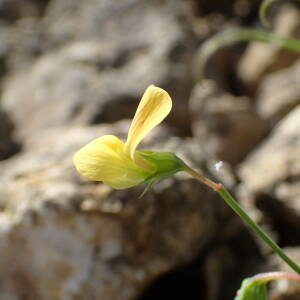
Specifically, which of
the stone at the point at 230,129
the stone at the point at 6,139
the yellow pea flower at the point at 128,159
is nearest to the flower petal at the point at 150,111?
the yellow pea flower at the point at 128,159

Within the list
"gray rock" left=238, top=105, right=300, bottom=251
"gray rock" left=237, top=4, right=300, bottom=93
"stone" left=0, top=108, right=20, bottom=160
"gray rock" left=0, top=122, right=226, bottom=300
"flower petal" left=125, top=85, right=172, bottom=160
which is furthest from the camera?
"gray rock" left=237, top=4, right=300, bottom=93

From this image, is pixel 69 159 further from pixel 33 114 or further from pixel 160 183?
pixel 33 114

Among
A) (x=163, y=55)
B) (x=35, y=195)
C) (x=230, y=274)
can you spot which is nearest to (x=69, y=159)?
(x=35, y=195)

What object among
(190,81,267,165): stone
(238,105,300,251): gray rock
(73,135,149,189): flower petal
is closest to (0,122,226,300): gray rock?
(238,105,300,251): gray rock

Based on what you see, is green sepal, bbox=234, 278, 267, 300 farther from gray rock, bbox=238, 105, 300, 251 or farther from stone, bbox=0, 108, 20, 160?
stone, bbox=0, 108, 20, 160

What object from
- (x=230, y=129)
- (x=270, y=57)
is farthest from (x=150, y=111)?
(x=270, y=57)

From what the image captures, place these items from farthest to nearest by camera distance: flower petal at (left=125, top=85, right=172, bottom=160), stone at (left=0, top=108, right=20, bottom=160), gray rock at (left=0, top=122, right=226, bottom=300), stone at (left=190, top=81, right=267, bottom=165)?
stone at (left=190, top=81, right=267, bottom=165) < stone at (left=0, top=108, right=20, bottom=160) < gray rock at (left=0, top=122, right=226, bottom=300) < flower petal at (left=125, top=85, right=172, bottom=160)

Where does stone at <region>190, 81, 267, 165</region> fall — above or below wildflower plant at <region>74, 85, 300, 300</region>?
below

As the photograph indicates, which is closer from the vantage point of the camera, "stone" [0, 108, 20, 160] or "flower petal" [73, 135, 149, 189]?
"flower petal" [73, 135, 149, 189]

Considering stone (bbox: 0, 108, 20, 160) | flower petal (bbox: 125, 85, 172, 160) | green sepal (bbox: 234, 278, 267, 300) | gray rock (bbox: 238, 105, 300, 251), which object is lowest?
gray rock (bbox: 238, 105, 300, 251)
